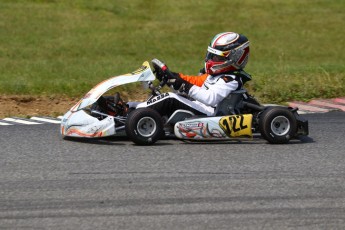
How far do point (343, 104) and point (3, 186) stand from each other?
5.60 meters

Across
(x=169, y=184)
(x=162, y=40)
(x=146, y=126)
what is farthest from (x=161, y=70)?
(x=162, y=40)

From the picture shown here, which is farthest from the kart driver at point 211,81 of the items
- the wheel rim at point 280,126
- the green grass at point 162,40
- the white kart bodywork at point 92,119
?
the green grass at point 162,40

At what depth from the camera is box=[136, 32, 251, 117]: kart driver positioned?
821cm

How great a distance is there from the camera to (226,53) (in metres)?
8.43

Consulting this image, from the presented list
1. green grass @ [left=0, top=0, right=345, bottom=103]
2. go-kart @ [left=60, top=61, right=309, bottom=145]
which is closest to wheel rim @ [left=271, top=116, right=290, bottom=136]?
go-kart @ [left=60, top=61, right=309, bottom=145]

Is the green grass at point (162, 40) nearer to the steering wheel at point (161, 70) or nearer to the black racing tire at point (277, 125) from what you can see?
the black racing tire at point (277, 125)

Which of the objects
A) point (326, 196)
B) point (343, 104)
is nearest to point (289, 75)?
point (343, 104)

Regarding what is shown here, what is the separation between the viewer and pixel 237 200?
6113 millimetres

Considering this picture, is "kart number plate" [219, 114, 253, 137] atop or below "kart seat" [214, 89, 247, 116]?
below

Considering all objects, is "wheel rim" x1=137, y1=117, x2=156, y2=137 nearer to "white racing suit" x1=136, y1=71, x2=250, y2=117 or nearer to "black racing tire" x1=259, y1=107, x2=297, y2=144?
"white racing suit" x1=136, y1=71, x2=250, y2=117

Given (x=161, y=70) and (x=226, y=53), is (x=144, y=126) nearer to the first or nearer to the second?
(x=161, y=70)

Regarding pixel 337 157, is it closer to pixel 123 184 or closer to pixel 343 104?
pixel 123 184

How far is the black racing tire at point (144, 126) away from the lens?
25.8ft

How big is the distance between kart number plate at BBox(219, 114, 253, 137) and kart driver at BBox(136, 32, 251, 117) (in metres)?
0.24
